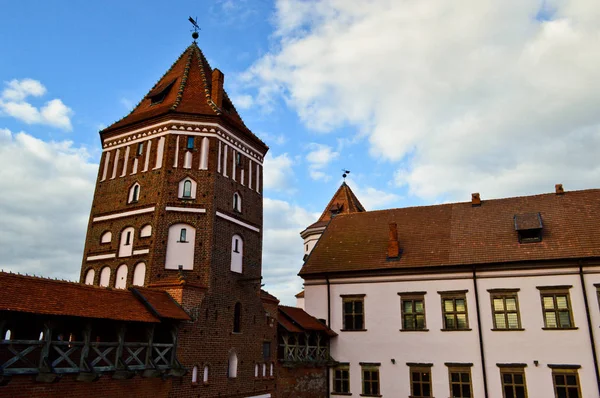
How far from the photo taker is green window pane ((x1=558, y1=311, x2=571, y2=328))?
856 inches

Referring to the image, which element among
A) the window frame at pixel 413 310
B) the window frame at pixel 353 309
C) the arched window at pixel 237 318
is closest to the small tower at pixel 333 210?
the window frame at pixel 353 309

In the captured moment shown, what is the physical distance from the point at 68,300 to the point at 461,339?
713 inches

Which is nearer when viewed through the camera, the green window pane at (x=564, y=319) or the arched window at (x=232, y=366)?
the arched window at (x=232, y=366)

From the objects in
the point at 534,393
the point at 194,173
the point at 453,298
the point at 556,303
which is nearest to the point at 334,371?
the point at 453,298

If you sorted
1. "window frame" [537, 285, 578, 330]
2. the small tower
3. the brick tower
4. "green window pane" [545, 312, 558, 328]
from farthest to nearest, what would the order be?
the small tower, "green window pane" [545, 312, 558, 328], "window frame" [537, 285, 578, 330], the brick tower

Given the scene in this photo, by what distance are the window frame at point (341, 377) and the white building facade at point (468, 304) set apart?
0.05 metres

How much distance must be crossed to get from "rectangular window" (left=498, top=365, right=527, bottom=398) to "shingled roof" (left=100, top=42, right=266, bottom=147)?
16.2m

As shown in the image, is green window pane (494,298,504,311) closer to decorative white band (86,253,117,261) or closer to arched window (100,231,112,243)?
decorative white band (86,253,117,261)

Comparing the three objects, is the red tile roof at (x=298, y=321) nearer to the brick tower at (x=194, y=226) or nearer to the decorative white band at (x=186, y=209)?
the brick tower at (x=194, y=226)

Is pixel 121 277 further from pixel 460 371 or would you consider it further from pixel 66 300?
pixel 460 371

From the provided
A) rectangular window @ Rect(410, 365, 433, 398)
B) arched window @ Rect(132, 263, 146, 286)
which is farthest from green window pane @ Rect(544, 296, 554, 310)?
arched window @ Rect(132, 263, 146, 286)

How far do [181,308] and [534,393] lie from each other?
53.5 ft

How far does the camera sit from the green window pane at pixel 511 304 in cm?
2284

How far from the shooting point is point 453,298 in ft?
79.2
